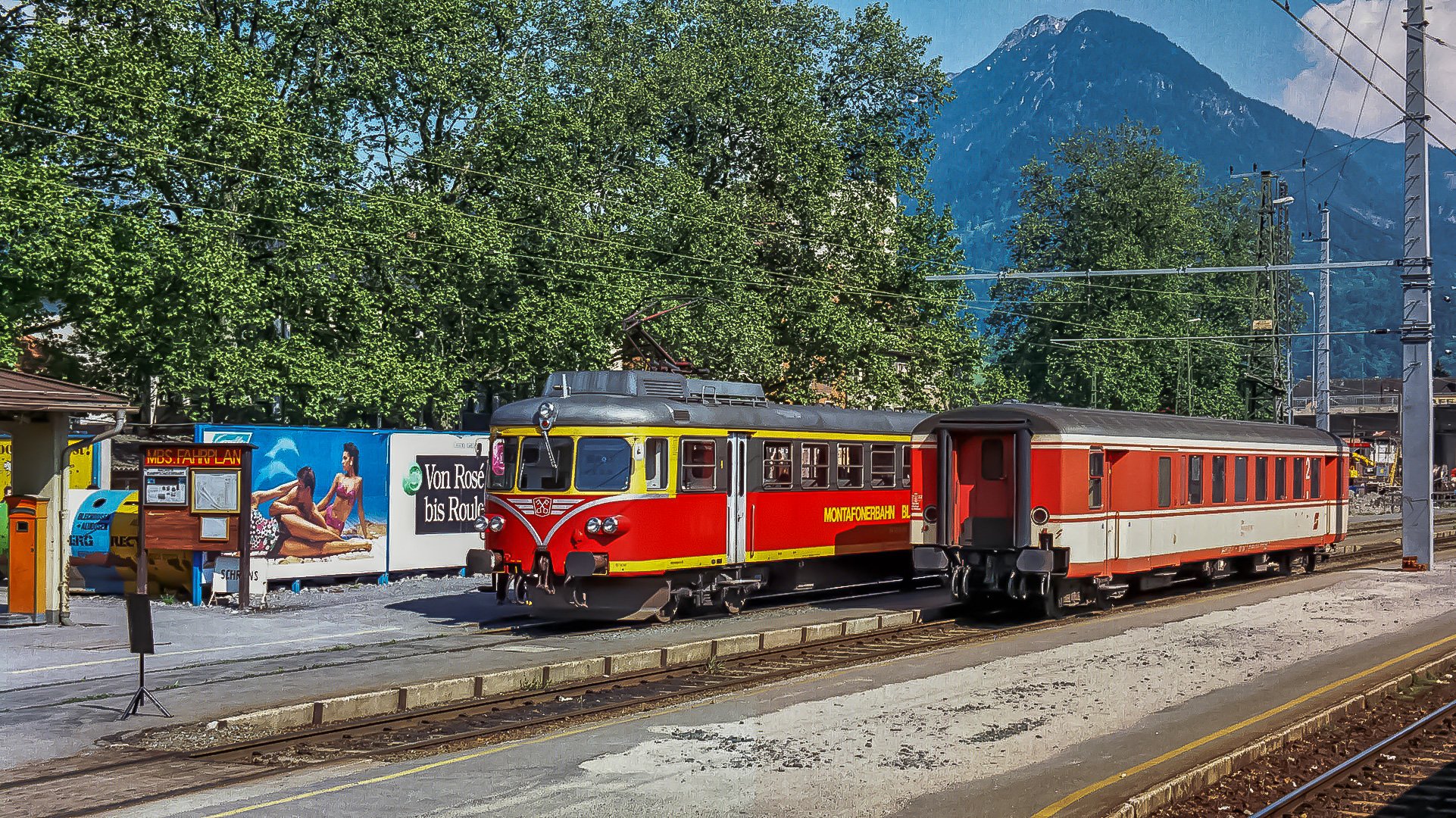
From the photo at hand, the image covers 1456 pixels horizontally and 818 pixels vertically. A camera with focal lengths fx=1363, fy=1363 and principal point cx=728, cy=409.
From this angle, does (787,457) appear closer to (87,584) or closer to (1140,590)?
(1140,590)

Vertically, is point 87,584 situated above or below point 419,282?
below

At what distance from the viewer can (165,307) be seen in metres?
27.1

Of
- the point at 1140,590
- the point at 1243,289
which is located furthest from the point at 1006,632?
the point at 1243,289

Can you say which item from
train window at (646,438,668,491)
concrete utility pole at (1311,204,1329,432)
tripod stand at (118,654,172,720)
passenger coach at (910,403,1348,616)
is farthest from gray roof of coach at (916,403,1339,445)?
concrete utility pole at (1311,204,1329,432)

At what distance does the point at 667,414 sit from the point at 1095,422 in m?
6.77

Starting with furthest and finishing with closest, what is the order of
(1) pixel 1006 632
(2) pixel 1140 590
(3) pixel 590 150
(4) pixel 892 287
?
(4) pixel 892 287, (3) pixel 590 150, (2) pixel 1140 590, (1) pixel 1006 632

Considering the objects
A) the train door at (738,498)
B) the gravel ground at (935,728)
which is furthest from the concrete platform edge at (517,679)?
the gravel ground at (935,728)

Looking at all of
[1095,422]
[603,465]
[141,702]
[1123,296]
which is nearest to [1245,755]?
[141,702]

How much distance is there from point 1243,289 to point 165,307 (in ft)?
179

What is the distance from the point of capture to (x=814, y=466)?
74.3 feet

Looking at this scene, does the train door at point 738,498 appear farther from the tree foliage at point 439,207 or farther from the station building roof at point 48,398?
the tree foliage at point 439,207

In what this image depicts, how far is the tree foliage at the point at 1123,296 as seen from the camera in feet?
188

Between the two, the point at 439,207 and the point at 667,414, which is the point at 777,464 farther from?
the point at 439,207

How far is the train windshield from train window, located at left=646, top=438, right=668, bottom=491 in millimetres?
291
